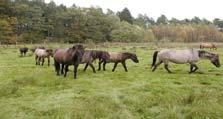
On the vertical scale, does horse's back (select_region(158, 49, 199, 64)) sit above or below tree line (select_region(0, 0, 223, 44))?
below

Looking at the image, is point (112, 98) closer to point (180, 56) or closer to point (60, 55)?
point (60, 55)

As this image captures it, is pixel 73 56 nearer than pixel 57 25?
Yes

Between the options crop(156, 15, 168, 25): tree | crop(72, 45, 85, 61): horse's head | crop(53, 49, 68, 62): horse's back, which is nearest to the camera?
crop(72, 45, 85, 61): horse's head

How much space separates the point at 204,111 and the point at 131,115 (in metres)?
2.07

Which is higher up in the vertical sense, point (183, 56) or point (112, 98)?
point (183, 56)

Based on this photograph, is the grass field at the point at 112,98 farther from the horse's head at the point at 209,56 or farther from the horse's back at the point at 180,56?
the horse's head at the point at 209,56

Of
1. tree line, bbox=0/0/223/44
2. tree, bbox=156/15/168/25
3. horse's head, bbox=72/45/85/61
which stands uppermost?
tree, bbox=156/15/168/25

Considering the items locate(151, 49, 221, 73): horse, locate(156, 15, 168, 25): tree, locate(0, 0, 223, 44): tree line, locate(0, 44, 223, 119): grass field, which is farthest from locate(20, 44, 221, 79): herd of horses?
locate(156, 15, 168, 25): tree

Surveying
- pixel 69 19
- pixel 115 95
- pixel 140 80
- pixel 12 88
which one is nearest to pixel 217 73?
pixel 140 80

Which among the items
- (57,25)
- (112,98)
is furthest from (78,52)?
(57,25)

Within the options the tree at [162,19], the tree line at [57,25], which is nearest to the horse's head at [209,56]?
the tree line at [57,25]

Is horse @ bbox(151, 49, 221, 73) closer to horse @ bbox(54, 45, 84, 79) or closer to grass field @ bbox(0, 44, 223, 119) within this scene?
grass field @ bbox(0, 44, 223, 119)

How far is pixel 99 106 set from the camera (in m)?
9.88

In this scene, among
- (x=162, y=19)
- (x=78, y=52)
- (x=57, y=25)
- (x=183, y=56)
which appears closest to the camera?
(x=78, y=52)
